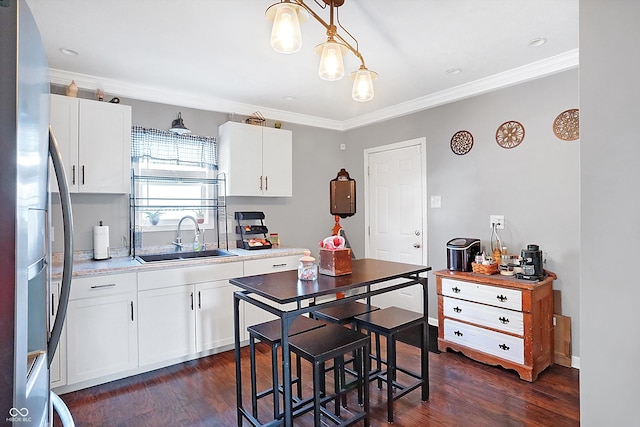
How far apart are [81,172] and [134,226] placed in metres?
0.66

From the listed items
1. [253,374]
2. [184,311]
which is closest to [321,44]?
[253,374]

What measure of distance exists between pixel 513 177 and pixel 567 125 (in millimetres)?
572

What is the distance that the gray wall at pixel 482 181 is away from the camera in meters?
2.89

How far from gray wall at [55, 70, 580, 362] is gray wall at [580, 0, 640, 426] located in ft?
6.29

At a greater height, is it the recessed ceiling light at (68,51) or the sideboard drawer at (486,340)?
the recessed ceiling light at (68,51)

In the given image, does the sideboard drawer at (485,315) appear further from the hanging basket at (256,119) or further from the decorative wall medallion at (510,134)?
the hanging basket at (256,119)

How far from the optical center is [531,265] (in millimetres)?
2805

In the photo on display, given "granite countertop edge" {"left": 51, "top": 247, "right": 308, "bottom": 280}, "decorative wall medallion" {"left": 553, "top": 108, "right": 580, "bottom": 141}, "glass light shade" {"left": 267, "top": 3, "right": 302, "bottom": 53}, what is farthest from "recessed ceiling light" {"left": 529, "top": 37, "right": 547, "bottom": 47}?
"granite countertop edge" {"left": 51, "top": 247, "right": 308, "bottom": 280}

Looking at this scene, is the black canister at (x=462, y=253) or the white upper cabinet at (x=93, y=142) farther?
the black canister at (x=462, y=253)

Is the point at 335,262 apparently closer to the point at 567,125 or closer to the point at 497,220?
the point at 497,220

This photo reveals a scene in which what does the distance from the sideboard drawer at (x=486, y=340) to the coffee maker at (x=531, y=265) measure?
1.61ft

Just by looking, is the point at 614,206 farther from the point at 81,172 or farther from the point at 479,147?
the point at 81,172

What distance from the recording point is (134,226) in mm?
3311

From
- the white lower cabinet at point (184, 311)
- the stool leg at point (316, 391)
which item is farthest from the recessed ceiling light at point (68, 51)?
the stool leg at point (316, 391)
